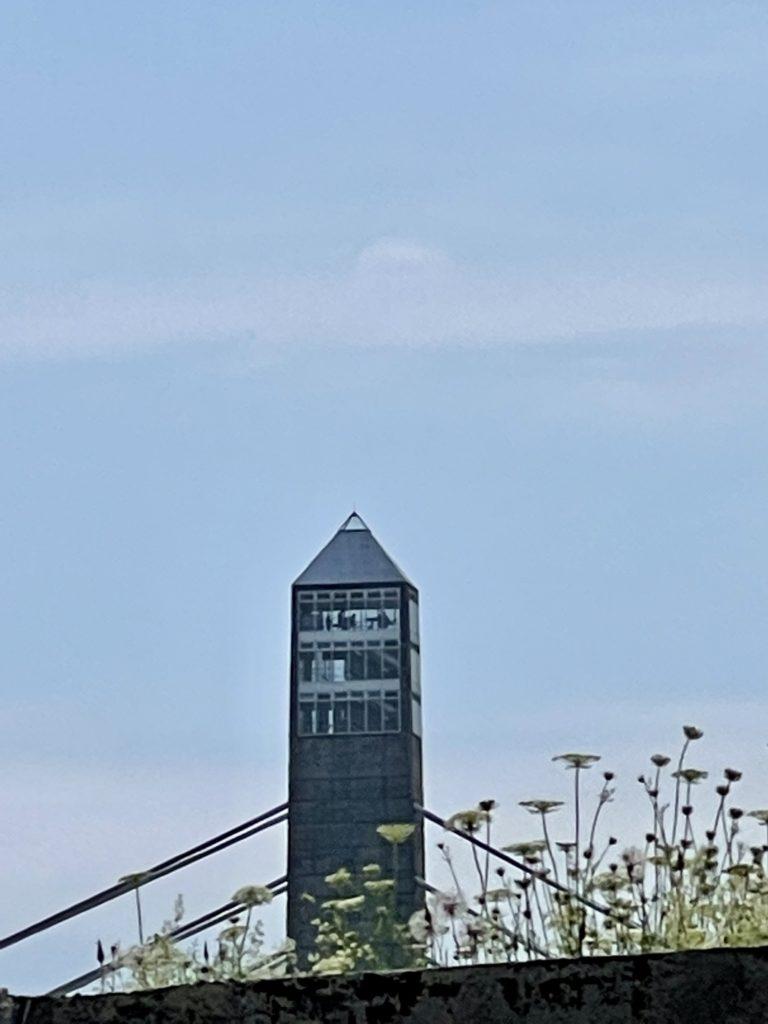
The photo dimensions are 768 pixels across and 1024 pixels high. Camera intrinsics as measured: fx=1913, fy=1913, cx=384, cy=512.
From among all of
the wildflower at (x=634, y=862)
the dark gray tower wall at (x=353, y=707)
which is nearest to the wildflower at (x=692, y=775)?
the wildflower at (x=634, y=862)

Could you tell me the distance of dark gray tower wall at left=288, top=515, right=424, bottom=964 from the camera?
30.8ft

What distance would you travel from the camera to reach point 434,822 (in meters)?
9.30

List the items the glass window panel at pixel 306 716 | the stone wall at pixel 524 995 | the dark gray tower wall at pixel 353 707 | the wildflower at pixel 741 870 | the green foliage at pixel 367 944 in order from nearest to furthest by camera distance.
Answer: the stone wall at pixel 524 995 < the wildflower at pixel 741 870 < the green foliage at pixel 367 944 < the dark gray tower wall at pixel 353 707 < the glass window panel at pixel 306 716

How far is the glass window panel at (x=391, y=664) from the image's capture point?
943 centimetres

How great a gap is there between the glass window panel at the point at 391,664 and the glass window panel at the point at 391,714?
0.10 meters

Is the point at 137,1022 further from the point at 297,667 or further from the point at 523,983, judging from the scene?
the point at 297,667

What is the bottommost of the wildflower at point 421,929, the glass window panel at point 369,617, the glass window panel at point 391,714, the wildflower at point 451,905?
the wildflower at point 421,929

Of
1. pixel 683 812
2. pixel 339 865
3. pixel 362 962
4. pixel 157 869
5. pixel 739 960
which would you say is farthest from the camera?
pixel 339 865

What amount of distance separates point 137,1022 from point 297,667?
226 inches

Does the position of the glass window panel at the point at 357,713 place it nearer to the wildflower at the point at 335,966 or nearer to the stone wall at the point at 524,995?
the wildflower at the point at 335,966

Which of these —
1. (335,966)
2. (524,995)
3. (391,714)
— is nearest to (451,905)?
(335,966)

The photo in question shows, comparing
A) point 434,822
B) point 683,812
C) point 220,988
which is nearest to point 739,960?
point 220,988

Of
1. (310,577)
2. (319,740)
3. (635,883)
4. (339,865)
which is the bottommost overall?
→ (635,883)

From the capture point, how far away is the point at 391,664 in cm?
945
